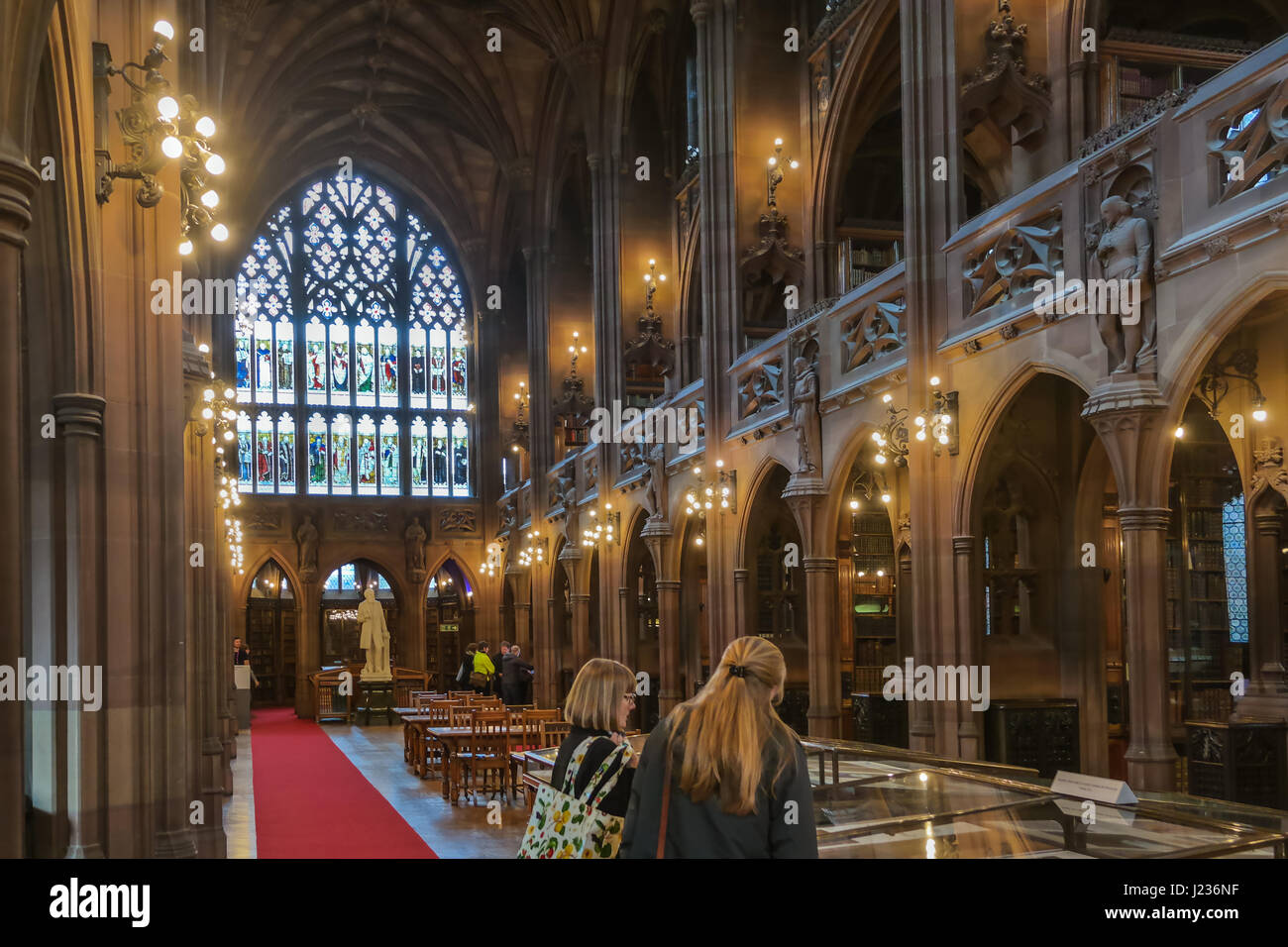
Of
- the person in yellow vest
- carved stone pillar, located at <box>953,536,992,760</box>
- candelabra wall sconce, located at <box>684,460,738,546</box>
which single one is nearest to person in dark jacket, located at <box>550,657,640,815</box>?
carved stone pillar, located at <box>953,536,992,760</box>

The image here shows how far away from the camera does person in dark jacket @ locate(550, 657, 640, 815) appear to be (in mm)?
4969

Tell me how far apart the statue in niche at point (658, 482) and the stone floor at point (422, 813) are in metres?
5.59

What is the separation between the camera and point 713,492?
19.0 metres

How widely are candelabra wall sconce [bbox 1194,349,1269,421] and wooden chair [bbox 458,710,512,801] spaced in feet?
26.0

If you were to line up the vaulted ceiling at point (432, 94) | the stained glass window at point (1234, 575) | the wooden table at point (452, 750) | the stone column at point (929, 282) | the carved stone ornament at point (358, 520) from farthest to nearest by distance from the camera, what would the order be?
the carved stone ornament at point (358, 520) → the vaulted ceiling at point (432, 94) → the stained glass window at point (1234, 575) → the wooden table at point (452, 750) → the stone column at point (929, 282)

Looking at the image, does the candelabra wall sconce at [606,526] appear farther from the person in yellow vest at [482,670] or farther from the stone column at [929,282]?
the stone column at [929,282]

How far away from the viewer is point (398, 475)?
3634 cm

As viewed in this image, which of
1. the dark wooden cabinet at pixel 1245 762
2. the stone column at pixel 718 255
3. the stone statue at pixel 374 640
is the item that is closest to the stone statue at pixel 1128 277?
the dark wooden cabinet at pixel 1245 762

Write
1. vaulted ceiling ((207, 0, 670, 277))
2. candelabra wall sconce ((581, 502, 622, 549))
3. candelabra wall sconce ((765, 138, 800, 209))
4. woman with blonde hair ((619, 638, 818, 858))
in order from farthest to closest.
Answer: vaulted ceiling ((207, 0, 670, 277)) < candelabra wall sconce ((581, 502, 622, 549)) < candelabra wall sconce ((765, 138, 800, 209)) < woman with blonde hair ((619, 638, 818, 858))

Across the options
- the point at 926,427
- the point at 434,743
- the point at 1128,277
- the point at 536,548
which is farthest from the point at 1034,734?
the point at 536,548

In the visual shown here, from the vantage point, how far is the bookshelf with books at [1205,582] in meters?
15.2

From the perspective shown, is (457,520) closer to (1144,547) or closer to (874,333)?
(874,333)

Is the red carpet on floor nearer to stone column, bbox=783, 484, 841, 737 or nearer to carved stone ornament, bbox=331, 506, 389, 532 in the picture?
stone column, bbox=783, 484, 841, 737

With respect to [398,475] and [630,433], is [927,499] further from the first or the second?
[398,475]
